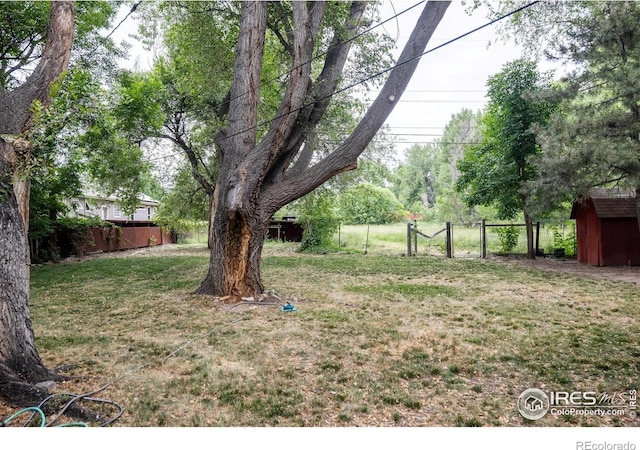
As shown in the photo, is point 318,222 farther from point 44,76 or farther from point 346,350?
point 44,76

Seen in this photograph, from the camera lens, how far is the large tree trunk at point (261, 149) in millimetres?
5953

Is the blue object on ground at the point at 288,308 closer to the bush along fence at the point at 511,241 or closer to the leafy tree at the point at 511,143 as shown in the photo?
the bush along fence at the point at 511,241

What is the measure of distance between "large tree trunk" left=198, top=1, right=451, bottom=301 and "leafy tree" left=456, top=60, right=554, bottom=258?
7202 mm

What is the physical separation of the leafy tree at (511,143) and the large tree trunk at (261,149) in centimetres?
720

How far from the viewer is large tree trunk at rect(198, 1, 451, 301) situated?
5.95 metres

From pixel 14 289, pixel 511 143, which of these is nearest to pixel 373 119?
pixel 14 289

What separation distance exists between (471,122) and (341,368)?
37.4 metres

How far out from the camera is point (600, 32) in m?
8.11

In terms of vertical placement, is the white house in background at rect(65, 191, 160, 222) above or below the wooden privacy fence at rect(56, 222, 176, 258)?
above

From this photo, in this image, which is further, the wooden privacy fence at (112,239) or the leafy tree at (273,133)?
the wooden privacy fence at (112,239)

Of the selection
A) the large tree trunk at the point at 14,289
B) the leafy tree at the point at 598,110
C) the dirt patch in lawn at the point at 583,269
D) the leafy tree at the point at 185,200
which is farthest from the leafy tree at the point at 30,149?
the leafy tree at the point at 185,200

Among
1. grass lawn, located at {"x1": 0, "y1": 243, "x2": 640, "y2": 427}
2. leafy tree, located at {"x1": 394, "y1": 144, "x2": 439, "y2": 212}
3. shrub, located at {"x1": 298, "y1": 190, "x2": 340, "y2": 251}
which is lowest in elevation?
grass lawn, located at {"x1": 0, "y1": 243, "x2": 640, "y2": 427}

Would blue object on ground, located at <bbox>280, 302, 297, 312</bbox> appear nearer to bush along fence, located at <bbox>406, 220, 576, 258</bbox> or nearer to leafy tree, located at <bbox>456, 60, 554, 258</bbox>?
bush along fence, located at <bbox>406, 220, 576, 258</bbox>

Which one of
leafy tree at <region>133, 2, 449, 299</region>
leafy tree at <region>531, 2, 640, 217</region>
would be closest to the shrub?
leafy tree at <region>133, 2, 449, 299</region>
